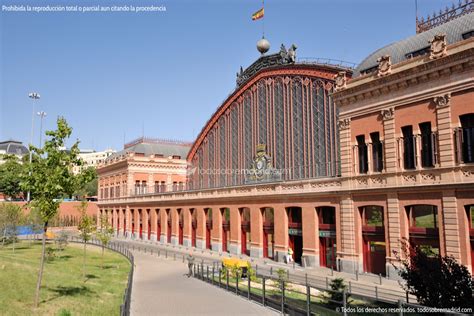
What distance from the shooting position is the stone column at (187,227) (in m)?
55.9

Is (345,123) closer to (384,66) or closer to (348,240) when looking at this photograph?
(384,66)

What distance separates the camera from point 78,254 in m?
45.2

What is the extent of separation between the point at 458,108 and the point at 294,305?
16789 millimetres

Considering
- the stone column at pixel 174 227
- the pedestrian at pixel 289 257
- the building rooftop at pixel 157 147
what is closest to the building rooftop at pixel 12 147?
the building rooftop at pixel 157 147

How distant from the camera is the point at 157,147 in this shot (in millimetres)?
83125

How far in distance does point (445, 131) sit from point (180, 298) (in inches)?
740

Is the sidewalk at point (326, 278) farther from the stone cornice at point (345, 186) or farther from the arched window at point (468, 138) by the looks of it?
the arched window at point (468, 138)

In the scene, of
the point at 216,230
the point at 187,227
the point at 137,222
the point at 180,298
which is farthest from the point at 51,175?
the point at 137,222

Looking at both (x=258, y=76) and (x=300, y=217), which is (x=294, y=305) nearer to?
(x=300, y=217)

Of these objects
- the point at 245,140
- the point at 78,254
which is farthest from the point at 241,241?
the point at 78,254

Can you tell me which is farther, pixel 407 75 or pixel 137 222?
pixel 137 222

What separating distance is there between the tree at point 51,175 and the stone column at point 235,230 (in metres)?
28.3

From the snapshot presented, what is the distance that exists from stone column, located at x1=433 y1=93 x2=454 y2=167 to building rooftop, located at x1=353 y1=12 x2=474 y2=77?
449 centimetres

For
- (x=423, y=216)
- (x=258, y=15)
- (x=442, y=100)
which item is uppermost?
(x=258, y=15)
